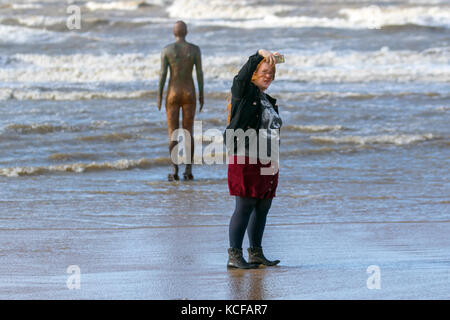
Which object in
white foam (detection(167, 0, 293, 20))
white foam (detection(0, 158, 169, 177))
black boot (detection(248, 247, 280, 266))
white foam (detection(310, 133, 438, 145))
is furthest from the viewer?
white foam (detection(167, 0, 293, 20))

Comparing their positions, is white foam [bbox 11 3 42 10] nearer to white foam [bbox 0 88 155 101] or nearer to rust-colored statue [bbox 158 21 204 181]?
white foam [bbox 0 88 155 101]

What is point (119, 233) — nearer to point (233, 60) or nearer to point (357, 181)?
point (357, 181)

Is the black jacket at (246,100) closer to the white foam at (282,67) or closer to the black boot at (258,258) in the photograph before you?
the black boot at (258,258)

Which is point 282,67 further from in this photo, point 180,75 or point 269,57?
point 269,57

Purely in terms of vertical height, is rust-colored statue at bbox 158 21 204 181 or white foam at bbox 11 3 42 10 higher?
white foam at bbox 11 3 42 10

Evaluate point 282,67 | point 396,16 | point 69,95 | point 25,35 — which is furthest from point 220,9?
point 69,95

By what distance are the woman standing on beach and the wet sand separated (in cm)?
31

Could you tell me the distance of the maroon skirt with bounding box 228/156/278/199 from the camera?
16.7 ft

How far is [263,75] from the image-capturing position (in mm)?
5055

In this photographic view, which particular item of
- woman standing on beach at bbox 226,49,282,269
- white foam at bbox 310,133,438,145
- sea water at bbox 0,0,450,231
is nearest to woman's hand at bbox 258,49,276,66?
woman standing on beach at bbox 226,49,282,269

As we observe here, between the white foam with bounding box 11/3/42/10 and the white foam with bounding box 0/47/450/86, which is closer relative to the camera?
the white foam with bounding box 0/47/450/86

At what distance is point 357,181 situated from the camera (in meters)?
9.14

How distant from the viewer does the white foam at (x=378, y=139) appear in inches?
460

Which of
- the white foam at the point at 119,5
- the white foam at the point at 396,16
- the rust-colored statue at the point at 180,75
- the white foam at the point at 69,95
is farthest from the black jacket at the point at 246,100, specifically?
the white foam at the point at 119,5
